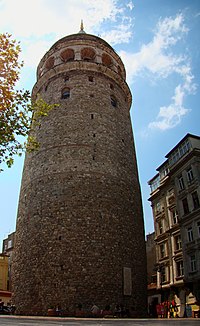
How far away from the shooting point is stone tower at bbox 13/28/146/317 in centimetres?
1733

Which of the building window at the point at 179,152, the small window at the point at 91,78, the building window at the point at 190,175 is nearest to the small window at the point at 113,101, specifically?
the small window at the point at 91,78

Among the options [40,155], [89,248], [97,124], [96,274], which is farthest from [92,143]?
[96,274]

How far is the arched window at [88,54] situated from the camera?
1058 inches

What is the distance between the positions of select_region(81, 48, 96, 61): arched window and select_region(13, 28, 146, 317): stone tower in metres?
2.31

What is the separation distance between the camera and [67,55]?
27.5 m

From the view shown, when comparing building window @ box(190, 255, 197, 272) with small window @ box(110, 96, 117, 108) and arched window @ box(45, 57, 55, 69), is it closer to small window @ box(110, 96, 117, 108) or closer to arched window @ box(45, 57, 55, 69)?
small window @ box(110, 96, 117, 108)

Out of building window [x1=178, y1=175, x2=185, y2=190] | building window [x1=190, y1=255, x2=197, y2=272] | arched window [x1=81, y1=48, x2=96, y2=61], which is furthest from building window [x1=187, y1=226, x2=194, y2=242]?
arched window [x1=81, y1=48, x2=96, y2=61]

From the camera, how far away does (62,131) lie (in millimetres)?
21594

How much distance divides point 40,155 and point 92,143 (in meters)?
3.60

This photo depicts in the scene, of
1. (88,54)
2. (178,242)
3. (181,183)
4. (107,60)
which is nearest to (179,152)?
(181,183)

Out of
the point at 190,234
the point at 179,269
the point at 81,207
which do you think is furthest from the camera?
the point at 179,269

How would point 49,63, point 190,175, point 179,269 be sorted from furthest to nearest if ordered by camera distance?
1. point 49,63
2. point 190,175
3. point 179,269

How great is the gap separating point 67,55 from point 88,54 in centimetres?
182

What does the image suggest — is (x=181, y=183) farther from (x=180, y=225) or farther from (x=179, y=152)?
(x=180, y=225)
